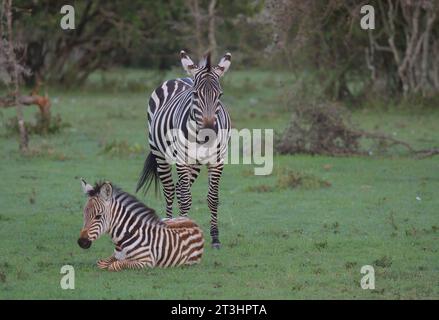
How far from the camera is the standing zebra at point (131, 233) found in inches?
322

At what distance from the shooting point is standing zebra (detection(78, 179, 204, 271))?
26.9 feet

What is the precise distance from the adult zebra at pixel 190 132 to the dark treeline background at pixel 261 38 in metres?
6.47

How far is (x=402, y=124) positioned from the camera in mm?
19266

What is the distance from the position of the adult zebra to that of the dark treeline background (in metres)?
6.47

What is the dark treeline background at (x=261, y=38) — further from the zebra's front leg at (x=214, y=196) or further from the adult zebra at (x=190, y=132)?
the zebra's front leg at (x=214, y=196)

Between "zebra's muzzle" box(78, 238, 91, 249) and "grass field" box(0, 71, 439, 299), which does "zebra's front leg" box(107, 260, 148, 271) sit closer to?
"grass field" box(0, 71, 439, 299)

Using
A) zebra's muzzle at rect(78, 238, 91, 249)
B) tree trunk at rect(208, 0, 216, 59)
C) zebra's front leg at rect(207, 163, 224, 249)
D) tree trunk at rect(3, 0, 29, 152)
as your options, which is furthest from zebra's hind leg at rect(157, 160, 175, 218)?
tree trunk at rect(208, 0, 216, 59)

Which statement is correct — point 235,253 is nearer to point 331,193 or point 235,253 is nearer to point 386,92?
point 331,193

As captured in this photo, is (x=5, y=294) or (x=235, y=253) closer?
(x=5, y=294)

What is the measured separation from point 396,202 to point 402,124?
7.46 metres

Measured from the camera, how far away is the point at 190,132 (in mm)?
9484

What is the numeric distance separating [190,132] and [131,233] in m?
1.60

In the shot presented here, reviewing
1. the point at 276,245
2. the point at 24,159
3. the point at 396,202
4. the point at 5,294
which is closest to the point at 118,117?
the point at 24,159

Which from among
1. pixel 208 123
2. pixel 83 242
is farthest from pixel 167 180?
pixel 83 242
